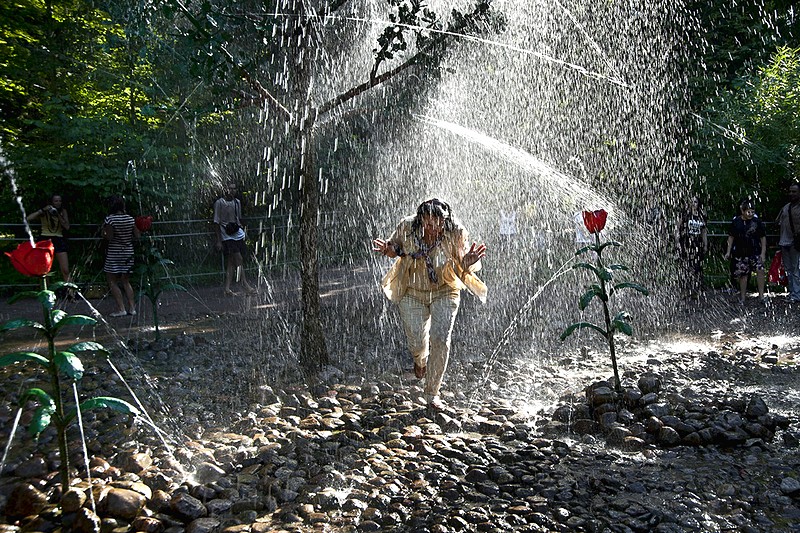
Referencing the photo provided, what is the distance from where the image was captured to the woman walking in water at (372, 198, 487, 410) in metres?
5.92

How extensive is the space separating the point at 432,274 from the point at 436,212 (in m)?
→ 0.55

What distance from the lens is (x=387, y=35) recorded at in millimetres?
6375

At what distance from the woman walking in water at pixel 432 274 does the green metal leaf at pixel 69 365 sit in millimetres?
2972

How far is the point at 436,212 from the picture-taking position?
5918 mm

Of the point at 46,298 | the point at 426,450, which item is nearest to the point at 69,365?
the point at 46,298

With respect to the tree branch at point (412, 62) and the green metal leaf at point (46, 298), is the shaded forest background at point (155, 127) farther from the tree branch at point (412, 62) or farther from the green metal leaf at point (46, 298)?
the green metal leaf at point (46, 298)

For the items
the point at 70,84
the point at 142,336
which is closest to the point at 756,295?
the point at 142,336

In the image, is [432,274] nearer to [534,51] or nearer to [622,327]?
[622,327]

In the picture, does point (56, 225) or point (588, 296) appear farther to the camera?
point (56, 225)

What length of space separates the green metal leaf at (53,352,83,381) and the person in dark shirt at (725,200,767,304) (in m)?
11.0

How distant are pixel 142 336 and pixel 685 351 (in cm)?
672

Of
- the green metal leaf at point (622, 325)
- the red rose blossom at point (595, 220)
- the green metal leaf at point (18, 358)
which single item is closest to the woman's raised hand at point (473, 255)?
the red rose blossom at point (595, 220)

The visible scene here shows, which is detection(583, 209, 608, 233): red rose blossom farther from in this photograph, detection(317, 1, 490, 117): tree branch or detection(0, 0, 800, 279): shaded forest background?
detection(0, 0, 800, 279): shaded forest background

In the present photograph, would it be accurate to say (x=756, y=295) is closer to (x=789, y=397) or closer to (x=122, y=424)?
(x=789, y=397)
